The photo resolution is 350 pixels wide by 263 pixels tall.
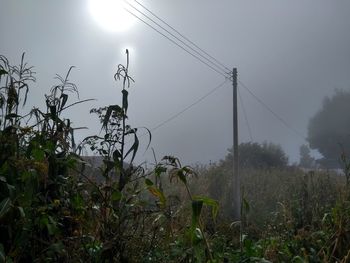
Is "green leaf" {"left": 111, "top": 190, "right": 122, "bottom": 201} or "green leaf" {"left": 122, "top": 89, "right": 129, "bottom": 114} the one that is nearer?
"green leaf" {"left": 111, "top": 190, "right": 122, "bottom": 201}

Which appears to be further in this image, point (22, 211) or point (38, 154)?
point (38, 154)

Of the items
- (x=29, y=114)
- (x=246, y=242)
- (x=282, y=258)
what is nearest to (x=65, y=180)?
(x=29, y=114)

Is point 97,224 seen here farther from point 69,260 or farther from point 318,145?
point 318,145

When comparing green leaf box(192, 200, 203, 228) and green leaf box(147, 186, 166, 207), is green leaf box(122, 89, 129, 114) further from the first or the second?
green leaf box(192, 200, 203, 228)

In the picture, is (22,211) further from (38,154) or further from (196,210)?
(196,210)

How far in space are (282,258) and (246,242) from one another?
480 mm

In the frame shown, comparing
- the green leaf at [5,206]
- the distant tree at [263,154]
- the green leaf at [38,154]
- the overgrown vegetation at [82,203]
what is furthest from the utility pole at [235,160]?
the distant tree at [263,154]

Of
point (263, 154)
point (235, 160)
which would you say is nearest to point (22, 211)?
point (235, 160)

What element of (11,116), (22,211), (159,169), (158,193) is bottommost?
(22,211)

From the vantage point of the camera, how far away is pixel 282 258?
8.97 feet

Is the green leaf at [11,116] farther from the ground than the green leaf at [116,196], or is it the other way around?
the green leaf at [11,116]

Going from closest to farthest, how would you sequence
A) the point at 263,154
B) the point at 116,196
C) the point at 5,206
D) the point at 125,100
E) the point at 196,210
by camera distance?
1. the point at 5,206
2. the point at 196,210
3. the point at 116,196
4. the point at 125,100
5. the point at 263,154

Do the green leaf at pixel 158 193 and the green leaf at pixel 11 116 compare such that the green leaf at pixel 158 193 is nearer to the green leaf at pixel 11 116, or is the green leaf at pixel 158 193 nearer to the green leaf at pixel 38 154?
the green leaf at pixel 38 154

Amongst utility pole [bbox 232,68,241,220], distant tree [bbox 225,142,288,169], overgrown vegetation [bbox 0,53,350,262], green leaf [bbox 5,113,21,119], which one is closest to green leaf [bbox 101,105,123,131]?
overgrown vegetation [bbox 0,53,350,262]
